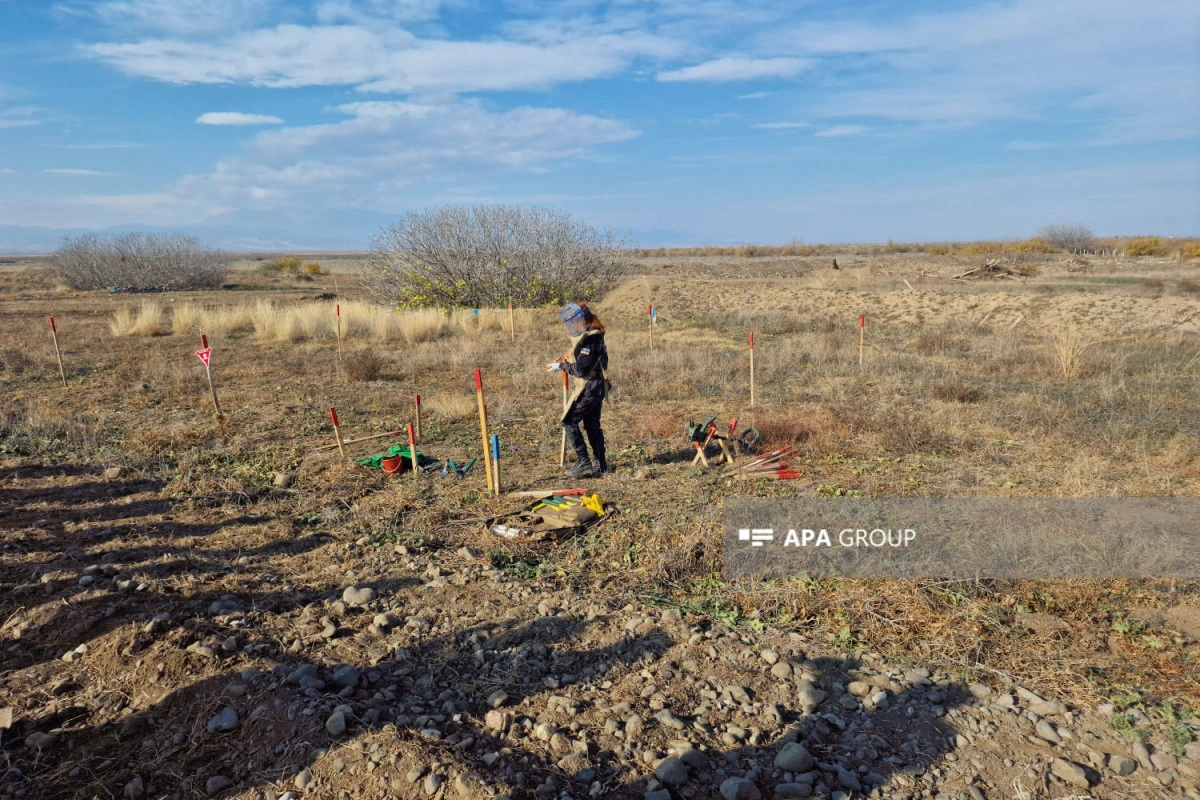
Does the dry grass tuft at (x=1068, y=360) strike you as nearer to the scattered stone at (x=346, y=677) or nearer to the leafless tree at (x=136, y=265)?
the scattered stone at (x=346, y=677)

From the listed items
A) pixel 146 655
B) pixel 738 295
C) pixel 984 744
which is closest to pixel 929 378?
pixel 984 744

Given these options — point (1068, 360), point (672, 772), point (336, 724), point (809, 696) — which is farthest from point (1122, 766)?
point (1068, 360)

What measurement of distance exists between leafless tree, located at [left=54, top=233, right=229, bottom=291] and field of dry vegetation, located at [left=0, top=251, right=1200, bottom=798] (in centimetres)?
2350

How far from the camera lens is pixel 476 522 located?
231 inches

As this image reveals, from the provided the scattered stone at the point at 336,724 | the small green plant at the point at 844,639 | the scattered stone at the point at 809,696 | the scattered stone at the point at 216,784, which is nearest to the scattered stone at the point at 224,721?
the scattered stone at the point at 216,784

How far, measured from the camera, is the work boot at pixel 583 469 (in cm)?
695

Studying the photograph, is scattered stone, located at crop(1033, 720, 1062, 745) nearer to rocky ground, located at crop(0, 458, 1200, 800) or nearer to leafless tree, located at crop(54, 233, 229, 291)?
rocky ground, located at crop(0, 458, 1200, 800)

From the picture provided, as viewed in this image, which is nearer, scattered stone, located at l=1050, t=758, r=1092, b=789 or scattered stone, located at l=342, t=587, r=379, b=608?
scattered stone, located at l=1050, t=758, r=1092, b=789

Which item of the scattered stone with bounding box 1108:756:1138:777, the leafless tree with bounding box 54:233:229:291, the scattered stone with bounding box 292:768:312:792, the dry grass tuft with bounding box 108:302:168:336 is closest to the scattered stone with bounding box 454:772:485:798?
the scattered stone with bounding box 292:768:312:792

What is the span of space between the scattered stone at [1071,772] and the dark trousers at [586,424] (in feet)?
14.1

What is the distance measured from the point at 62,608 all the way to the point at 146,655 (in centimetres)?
Result: 97

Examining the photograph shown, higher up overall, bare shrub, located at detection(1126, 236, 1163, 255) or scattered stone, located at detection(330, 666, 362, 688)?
bare shrub, located at detection(1126, 236, 1163, 255)

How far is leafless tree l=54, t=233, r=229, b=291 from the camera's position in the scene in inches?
1401

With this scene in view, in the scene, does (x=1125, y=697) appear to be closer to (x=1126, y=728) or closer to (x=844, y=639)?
(x=1126, y=728)
